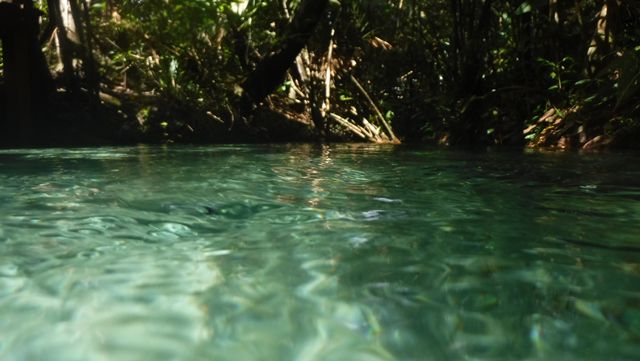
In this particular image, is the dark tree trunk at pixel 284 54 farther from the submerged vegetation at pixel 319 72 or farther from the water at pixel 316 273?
the water at pixel 316 273

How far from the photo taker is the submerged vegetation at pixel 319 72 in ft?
20.5

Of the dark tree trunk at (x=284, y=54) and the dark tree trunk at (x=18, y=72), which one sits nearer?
the dark tree trunk at (x=18, y=72)

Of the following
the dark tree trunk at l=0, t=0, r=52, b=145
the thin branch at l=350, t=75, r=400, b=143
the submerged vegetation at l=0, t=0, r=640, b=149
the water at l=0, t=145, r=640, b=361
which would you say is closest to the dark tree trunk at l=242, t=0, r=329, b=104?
the submerged vegetation at l=0, t=0, r=640, b=149

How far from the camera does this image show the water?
905 mm

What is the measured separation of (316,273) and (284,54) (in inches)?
253

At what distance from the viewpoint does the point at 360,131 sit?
26.4 ft

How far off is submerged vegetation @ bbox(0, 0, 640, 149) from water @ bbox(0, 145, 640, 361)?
3.63m

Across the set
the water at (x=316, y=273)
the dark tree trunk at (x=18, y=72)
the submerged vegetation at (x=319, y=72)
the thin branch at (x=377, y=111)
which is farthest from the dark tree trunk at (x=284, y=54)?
the water at (x=316, y=273)

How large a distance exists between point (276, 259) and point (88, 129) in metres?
6.37

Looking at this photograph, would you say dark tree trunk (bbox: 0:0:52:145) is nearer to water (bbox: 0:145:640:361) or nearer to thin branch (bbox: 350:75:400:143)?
thin branch (bbox: 350:75:400:143)

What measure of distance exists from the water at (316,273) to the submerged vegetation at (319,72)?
3628mm

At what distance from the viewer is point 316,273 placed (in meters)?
1.27

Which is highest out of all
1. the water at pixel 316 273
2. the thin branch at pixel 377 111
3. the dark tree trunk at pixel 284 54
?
the dark tree trunk at pixel 284 54

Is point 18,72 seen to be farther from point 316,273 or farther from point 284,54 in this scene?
point 316,273
